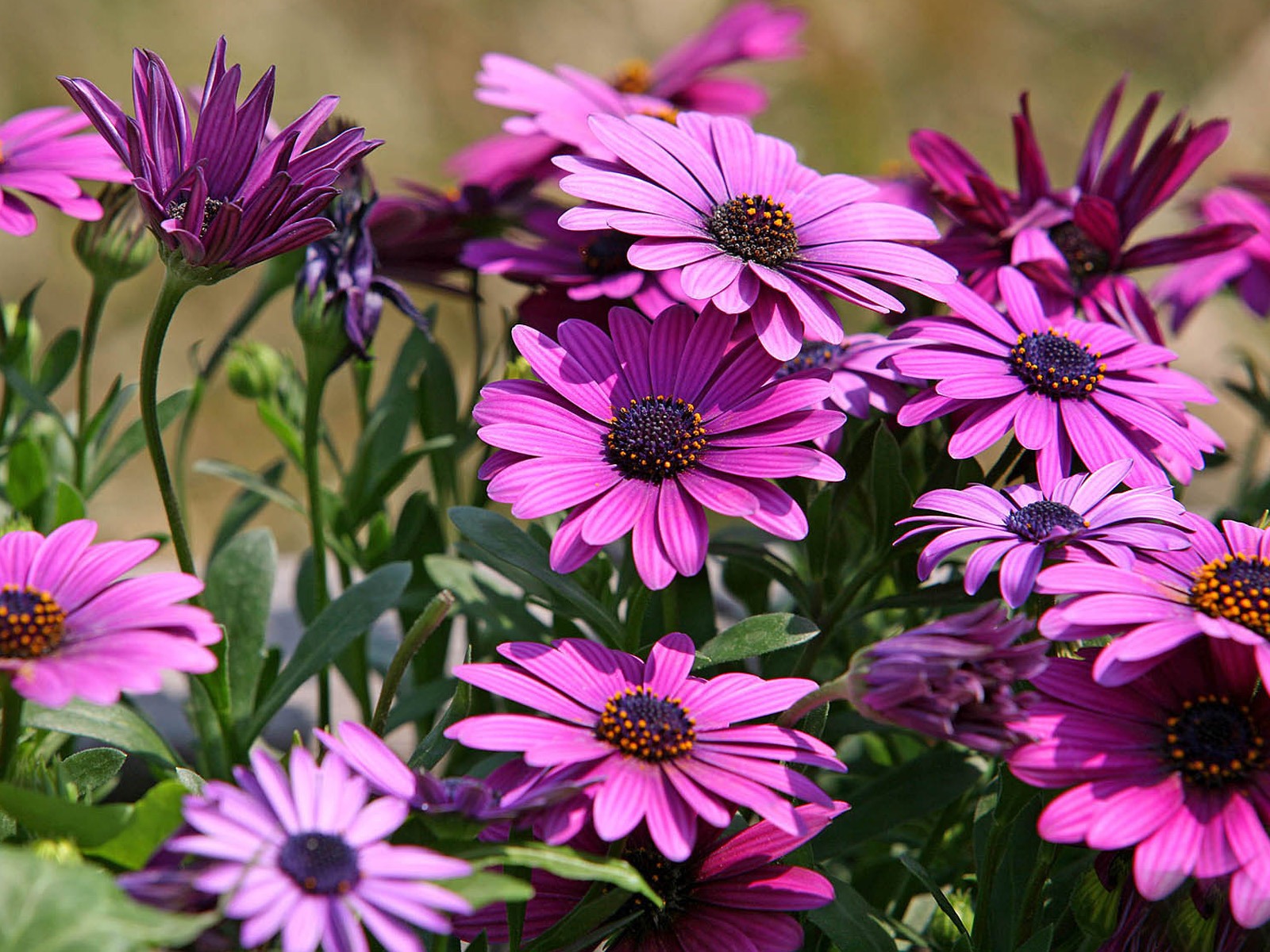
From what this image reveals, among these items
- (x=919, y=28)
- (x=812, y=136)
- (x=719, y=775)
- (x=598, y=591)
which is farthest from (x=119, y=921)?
(x=919, y=28)

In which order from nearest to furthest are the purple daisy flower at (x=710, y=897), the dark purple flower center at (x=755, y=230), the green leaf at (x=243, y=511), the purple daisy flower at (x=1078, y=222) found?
the purple daisy flower at (x=710, y=897) → the dark purple flower center at (x=755, y=230) → the purple daisy flower at (x=1078, y=222) → the green leaf at (x=243, y=511)

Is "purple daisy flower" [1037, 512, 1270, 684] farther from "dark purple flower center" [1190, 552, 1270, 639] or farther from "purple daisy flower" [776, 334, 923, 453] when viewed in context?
"purple daisy flower" [776, 334, 923, 453]

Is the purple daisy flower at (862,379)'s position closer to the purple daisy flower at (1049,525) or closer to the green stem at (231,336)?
the purple daisy flower at (1049,525)

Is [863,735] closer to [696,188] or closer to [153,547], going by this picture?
[696,188]

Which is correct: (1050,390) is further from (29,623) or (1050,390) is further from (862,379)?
(29,623)

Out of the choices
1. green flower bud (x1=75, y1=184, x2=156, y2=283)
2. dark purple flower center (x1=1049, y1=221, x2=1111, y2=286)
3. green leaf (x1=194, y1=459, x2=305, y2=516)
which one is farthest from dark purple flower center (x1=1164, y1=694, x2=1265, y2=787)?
green flower bud (x1=75, y1=184, x2=156, y2=283)

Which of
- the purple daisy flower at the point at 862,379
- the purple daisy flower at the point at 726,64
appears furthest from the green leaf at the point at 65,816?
the purple daisy flower at the point at 726,64

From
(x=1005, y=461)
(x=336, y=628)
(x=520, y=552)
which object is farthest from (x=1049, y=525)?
(x=336, y=628)
